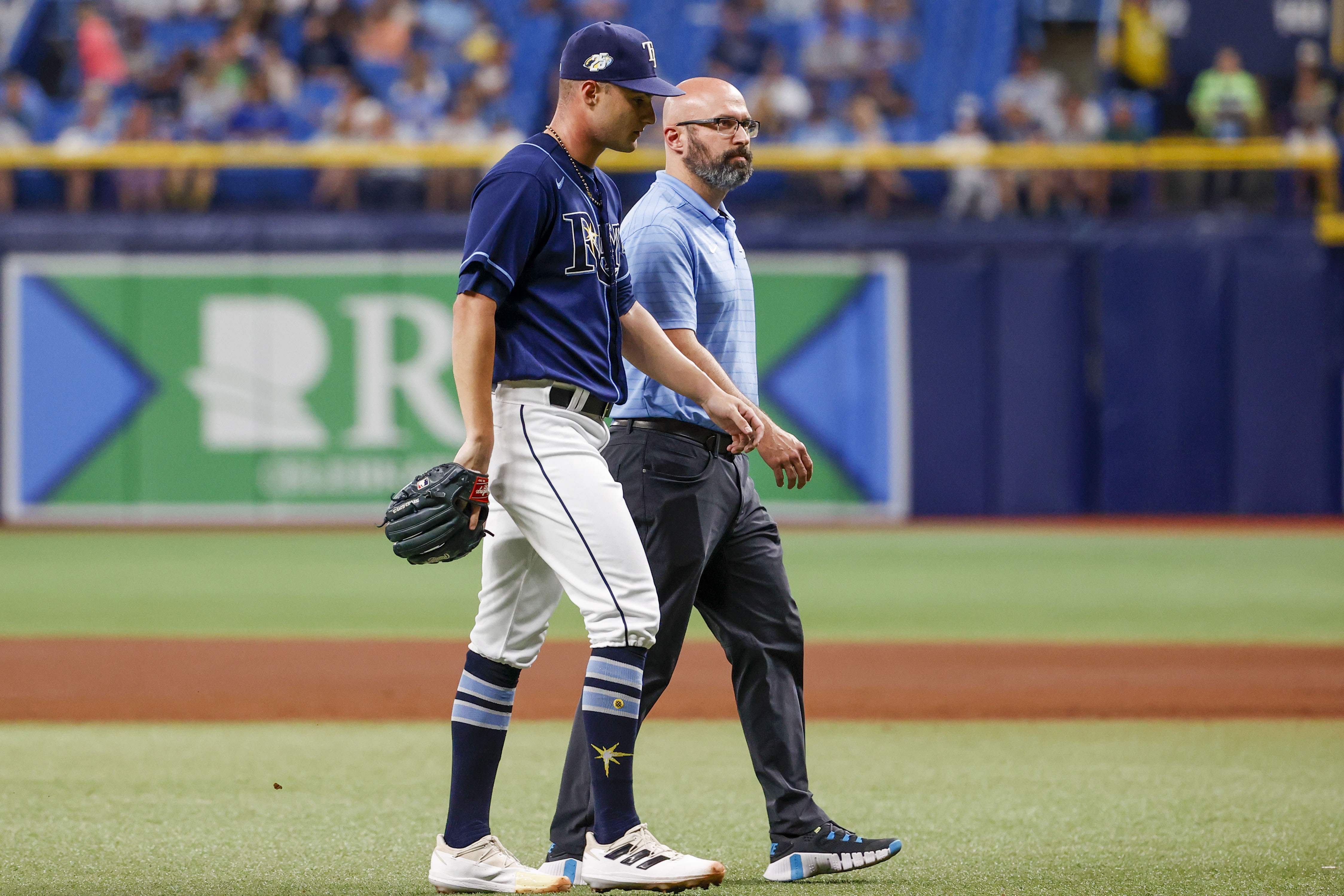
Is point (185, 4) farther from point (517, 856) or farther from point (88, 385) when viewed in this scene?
point (517, 856)

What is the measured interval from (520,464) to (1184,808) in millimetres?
2404

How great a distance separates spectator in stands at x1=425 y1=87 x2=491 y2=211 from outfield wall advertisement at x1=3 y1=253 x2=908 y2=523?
26.5 inches

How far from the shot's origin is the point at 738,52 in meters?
18.1

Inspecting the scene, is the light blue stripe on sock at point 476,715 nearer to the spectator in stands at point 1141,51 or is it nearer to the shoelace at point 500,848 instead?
Result: the shoelace at point 500,848

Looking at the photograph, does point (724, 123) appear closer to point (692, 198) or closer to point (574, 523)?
point (692, 198)

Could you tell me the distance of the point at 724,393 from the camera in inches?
152

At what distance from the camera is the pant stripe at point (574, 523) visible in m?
3.64

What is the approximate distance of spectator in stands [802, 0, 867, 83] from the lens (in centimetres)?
1786

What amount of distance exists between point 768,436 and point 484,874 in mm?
1230

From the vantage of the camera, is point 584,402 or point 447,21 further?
point 447,21

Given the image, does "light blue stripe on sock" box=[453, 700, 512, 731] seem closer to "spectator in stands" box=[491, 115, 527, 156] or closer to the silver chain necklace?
the silver chain necklace

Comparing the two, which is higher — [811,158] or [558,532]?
[811,158]

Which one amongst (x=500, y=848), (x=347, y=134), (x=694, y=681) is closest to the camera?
(x=500, y=848)

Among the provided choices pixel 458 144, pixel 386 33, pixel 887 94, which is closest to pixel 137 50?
pixel 386 33
